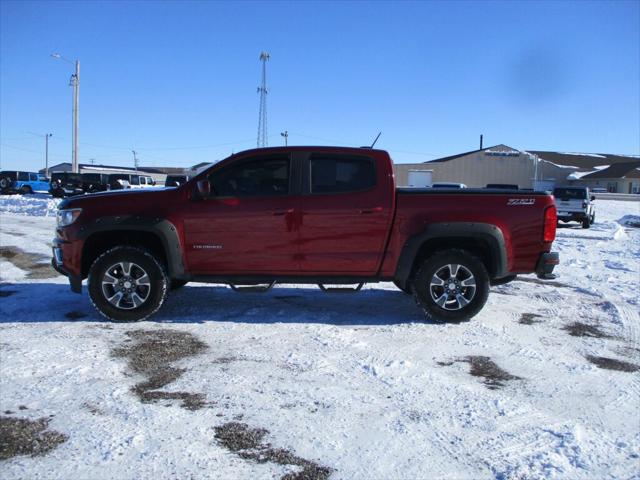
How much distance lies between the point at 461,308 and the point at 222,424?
10.7 feet

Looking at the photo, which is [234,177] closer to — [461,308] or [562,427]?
[461,308]

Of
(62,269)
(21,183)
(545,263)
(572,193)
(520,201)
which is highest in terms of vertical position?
(21,183)

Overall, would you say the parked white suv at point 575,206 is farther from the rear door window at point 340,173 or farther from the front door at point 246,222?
the front door at point 246,222

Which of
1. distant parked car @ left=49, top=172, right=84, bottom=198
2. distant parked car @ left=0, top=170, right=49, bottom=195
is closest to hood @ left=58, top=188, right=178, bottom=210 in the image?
distant parked car @ left=49, top=172, right=84, bottom=198

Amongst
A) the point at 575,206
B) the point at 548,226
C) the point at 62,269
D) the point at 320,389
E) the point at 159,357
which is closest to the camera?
the point at 320,389

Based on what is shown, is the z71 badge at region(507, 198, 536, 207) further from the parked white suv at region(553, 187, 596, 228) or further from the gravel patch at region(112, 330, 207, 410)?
the parked white suv at region(553, 187, 596, 228)

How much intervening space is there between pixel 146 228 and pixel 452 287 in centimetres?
335

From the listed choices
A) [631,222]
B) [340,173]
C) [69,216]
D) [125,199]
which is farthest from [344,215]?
[631,222]

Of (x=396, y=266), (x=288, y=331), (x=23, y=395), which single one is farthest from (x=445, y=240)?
(x=23, y=395)

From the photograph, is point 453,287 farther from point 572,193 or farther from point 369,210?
point 572,193

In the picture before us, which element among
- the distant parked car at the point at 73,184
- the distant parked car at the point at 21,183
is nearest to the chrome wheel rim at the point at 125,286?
the distant parked car at the point at 73,184

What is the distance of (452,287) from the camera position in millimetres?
5773

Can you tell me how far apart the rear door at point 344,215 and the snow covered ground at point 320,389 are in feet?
2.34

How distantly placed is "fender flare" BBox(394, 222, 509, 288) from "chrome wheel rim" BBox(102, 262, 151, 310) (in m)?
2.74
